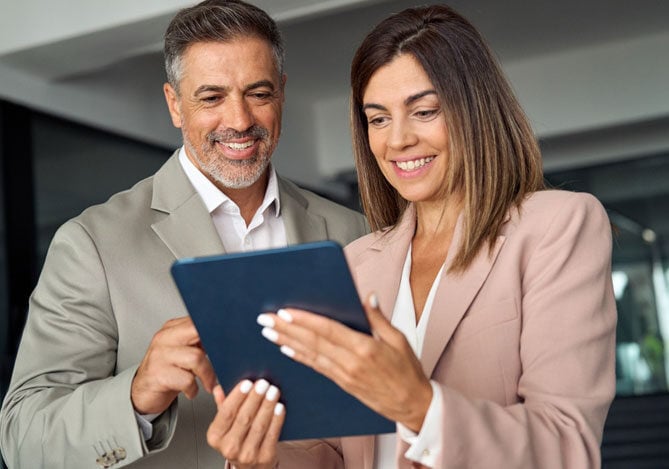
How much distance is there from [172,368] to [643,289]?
6201 millimetres

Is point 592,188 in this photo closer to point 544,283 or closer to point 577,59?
point 577,59

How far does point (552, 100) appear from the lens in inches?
276

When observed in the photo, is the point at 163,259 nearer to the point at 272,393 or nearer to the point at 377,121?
the point at 377,121

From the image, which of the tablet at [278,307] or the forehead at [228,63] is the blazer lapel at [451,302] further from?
the forehead at [228,63]

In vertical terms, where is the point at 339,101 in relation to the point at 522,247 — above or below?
above

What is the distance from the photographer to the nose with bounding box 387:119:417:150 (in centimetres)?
181

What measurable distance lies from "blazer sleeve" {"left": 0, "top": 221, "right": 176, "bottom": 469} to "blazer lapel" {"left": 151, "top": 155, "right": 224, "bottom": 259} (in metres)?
0.19

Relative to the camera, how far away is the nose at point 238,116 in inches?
92.0

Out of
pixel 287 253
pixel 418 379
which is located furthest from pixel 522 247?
pixel 287 253

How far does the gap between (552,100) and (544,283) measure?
224 inches

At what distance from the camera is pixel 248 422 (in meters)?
1.47

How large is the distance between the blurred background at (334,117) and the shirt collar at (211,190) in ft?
5.74

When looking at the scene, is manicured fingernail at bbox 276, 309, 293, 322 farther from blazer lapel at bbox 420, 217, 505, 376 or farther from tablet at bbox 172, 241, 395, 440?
blazer lapel at bbox 420, 217, 505, 376

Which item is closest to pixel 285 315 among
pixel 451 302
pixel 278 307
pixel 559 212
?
pixel 278 307
